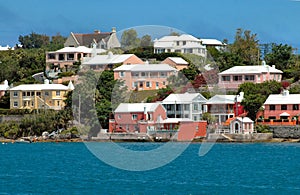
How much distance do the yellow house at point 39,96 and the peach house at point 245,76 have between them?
32.9ft

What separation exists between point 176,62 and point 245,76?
16.8 ft

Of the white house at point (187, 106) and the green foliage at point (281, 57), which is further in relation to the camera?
the green foliage at point (281, 57)

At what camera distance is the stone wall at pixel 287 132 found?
47125mm

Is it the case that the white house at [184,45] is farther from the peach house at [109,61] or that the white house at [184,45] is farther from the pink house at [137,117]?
the pink house at [137,117]


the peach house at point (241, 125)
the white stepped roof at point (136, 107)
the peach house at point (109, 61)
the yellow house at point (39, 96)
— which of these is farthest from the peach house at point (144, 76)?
the peach house at point (241, 125)

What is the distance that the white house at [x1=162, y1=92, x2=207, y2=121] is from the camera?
50188 millimetres

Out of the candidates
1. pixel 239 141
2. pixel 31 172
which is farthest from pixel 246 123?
pixel 31 172

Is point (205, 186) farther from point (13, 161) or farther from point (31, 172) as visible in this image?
point (13, 161)

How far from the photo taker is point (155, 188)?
25656 mm

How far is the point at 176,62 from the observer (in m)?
59.0

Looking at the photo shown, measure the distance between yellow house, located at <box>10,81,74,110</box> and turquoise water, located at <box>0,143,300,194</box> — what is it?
13.4m

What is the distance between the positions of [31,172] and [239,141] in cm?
1817

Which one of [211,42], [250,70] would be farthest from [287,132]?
[211,42]

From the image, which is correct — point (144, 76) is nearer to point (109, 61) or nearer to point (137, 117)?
point (109, 61)
